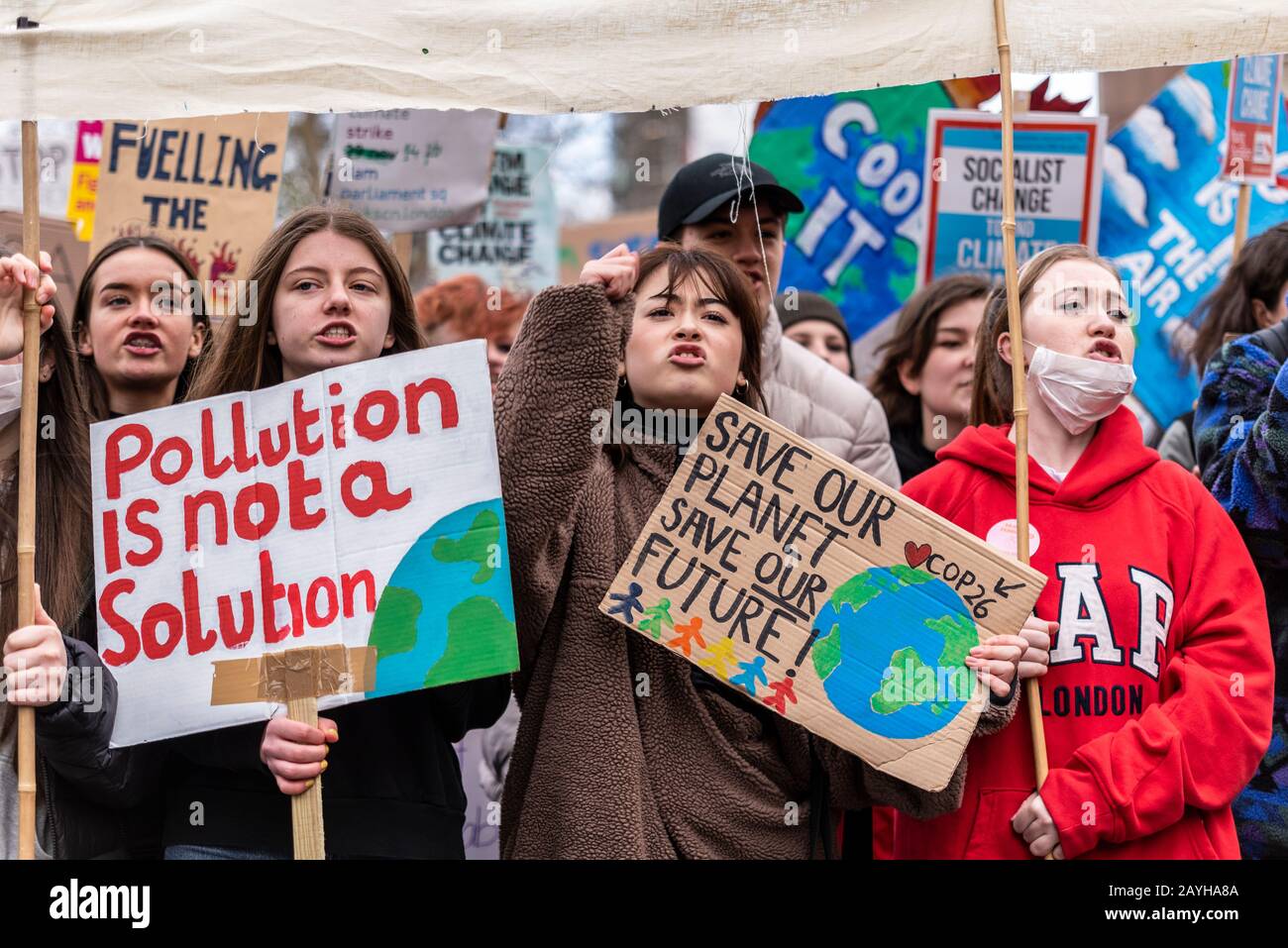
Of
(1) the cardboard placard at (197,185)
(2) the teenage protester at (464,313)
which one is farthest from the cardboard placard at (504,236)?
(1) the cardboard placard at (197,185)

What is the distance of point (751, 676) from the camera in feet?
11.3

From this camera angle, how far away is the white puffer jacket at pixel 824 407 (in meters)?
4.99

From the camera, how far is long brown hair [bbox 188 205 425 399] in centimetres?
374

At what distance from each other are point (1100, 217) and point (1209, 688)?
3634mm

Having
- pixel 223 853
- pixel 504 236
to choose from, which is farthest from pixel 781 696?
pixel 504 236

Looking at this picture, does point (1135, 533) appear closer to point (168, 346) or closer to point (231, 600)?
point (231, 600)

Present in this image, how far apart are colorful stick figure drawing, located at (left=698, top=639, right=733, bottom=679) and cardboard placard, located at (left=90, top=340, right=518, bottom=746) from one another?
1.29ft

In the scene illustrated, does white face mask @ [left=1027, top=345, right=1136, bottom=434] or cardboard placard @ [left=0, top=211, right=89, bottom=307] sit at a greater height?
cardboard placard @ [left=0, top=211, right=89, bottom=307]

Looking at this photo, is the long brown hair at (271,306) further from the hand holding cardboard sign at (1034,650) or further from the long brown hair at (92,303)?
the hand holding cardboard sign at (1034,650)

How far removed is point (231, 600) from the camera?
3.49 m

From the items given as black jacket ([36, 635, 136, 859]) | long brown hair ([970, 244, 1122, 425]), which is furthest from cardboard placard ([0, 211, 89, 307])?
long brown hair ([970, 244, 1122, 425])

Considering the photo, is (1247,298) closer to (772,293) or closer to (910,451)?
(910,451)

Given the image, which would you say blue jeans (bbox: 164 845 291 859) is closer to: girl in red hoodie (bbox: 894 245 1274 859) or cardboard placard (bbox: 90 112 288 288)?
girl in red hoodie (bbox: 894 245 1274 859)

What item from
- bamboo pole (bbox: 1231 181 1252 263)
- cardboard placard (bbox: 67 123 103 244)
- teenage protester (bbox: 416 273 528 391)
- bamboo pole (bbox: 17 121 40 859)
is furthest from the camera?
cardboard placard (bbox: 67 123 103 244)
